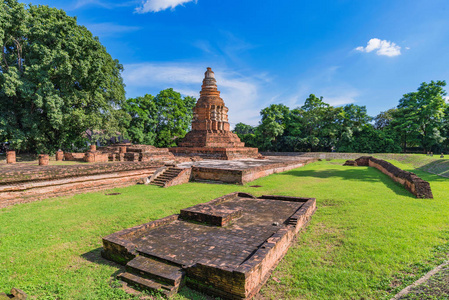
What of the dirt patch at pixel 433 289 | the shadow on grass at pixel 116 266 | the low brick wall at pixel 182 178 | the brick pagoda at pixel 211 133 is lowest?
the shadow on grass at pixel 116 266

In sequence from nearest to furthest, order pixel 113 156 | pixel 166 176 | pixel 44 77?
pixel 166 176 → pixel 113 156 → pixel 44 77

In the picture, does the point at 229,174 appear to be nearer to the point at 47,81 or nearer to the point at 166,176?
the point at 166,176

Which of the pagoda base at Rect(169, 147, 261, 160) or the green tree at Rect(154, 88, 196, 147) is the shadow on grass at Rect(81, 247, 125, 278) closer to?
the pagoda base at Rect(169, 147, 261, 160)

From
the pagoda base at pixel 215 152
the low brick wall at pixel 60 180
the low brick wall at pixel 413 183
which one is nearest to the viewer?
the low brick wall at pixel 60 180

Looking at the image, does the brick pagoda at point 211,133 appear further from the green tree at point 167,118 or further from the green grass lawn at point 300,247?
the green grass lawn at point 300,247

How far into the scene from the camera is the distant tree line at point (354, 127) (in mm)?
28594

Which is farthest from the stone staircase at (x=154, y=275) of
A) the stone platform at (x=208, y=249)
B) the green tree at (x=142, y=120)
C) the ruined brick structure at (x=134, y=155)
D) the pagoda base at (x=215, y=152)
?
the green tree at (x=142, y=120)

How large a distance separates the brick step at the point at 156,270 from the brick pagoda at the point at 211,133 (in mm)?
16230

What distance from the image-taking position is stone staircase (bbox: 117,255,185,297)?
309cm

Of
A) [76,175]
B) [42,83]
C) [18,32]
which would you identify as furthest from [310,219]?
[18,32]

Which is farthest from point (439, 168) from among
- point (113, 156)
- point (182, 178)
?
point (113, 156)

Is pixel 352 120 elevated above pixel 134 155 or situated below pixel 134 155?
above

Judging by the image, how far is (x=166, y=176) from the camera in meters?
11.6

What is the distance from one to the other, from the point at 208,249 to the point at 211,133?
65.5ft
